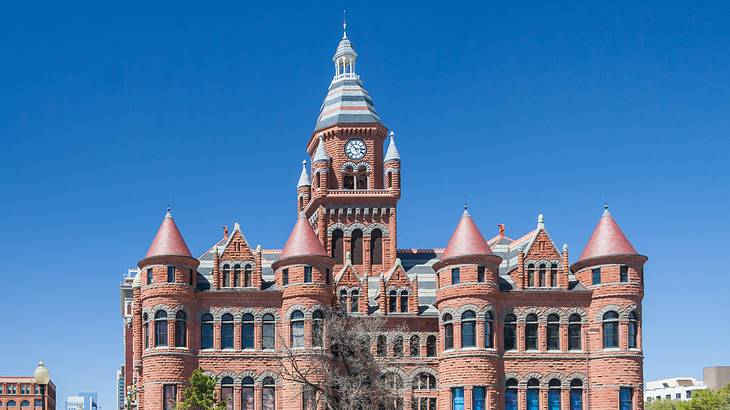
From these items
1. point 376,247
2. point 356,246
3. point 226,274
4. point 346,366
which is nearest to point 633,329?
point 346,366

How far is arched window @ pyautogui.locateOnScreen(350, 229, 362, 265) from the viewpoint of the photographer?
85750 millimetres

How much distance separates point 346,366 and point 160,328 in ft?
44.6

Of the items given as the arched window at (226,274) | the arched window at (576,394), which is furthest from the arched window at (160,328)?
the arched window at (576,394)

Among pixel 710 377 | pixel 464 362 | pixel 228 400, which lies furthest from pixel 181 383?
pixel 710 377

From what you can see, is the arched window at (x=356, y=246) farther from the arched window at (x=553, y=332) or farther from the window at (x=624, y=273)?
the window at (x=624, y=273)

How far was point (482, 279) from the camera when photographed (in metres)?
75.5

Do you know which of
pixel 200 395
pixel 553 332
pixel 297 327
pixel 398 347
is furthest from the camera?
pixel 398 347

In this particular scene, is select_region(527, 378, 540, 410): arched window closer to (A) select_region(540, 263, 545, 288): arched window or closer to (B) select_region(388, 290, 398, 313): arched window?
(A) select_region(540, 263, 545, 288): arched window

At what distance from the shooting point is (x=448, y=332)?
3009 inches

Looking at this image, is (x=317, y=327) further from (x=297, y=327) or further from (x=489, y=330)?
(x=489, y=330)

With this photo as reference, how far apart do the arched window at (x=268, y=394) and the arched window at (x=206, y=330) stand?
4819 millimetres

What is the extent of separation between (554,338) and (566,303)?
2.65 metres

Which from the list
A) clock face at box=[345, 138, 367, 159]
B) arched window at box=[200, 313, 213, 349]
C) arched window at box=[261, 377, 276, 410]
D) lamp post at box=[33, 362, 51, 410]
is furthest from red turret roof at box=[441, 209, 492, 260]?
lamp post at box=[33, 362, 51, 410]

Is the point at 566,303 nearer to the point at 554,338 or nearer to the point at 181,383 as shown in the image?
the point at 554,338
